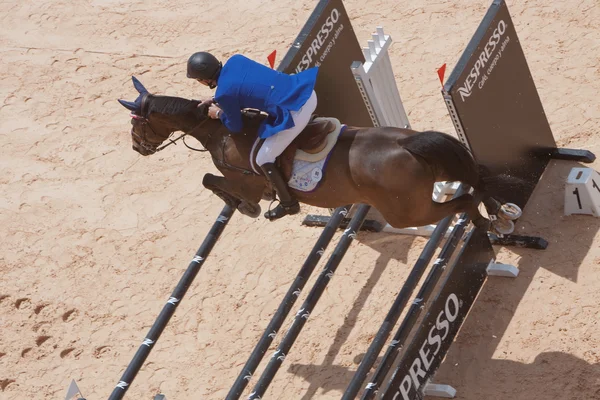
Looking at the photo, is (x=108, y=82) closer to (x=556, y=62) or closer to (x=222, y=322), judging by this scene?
(x=222, y=322)

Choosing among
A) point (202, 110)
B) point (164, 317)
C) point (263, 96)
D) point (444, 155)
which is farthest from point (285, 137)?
point (164, 317)

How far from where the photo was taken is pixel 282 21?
11.5 metres

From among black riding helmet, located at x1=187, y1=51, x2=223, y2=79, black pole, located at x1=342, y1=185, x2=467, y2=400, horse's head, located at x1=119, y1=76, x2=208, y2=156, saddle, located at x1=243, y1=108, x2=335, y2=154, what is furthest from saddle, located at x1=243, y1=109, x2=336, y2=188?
black pole, located at x1=342, y1=185, x2=467, y2=400

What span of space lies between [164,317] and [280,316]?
82 cm

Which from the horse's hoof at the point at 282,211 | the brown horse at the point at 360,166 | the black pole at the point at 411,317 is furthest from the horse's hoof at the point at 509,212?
the horse's hoof at the point at 282,211

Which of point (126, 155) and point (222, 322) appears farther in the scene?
point (126, 155)

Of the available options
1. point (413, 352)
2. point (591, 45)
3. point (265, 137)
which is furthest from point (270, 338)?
point (591, 45)

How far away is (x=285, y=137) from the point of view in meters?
6.79

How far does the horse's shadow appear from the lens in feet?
23.0

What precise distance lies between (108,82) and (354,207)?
3.86 m

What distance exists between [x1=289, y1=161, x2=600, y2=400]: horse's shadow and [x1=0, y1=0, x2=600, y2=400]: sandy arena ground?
0.01 meters

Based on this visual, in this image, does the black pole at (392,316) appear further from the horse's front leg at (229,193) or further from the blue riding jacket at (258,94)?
the blue riding jacket at (258,94)

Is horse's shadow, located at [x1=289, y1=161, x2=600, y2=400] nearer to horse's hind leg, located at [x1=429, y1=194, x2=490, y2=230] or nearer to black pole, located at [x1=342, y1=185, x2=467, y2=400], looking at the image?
black pole, located at [x1=342, y1=185, x2=467, y2=400]

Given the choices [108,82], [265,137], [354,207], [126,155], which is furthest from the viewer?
[108,82]
